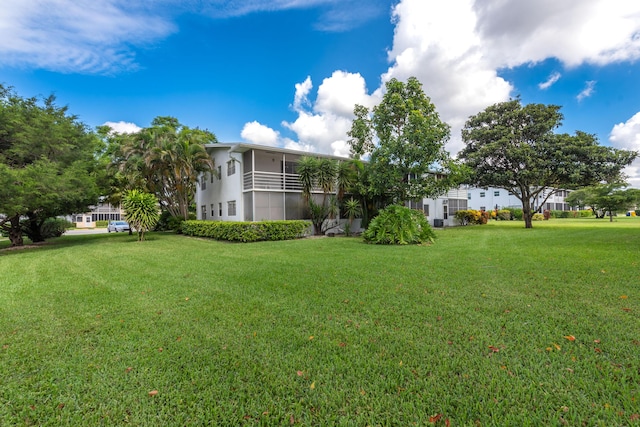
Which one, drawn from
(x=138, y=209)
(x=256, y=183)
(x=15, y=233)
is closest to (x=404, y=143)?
(x=256, y=183)

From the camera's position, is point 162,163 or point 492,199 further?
point 492,199

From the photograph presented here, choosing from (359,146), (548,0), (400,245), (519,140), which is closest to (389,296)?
(400,245)

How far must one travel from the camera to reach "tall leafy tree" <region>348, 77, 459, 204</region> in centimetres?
1442

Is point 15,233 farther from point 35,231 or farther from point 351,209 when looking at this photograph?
point 351,209

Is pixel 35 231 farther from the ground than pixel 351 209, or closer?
closer

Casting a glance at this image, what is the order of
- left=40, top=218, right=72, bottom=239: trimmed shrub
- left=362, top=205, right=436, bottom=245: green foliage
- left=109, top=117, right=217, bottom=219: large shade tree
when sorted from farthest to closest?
left=40, top=218, right=72, bottom=239: trimmed shrub → left=109, top=117, right=217, bottom=219: large shade tree → left=362, top=205, right=436, bottom=245: green foliage

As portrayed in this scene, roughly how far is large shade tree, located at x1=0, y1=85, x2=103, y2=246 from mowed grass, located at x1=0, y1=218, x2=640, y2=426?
8.01 meters

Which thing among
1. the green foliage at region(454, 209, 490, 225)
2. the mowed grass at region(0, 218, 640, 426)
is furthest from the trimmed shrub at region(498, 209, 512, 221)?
the mowed grass at region(0, 218, 640, 426)

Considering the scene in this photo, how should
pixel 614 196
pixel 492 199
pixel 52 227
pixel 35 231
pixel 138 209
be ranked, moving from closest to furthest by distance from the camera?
pixel 138 209
pixel 35 231
pixel 52 227
pixel 614 196
pixel 492 199

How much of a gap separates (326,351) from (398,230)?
9.88 meters

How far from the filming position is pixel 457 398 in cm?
221

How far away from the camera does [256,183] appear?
51.2 ft

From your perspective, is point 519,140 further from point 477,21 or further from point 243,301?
point 243,301

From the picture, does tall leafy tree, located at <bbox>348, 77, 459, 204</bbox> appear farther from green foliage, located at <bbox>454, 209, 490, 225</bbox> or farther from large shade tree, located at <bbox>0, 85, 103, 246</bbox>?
large shade tree, located at <bbox>0, 85, 103, 246</bbox>
